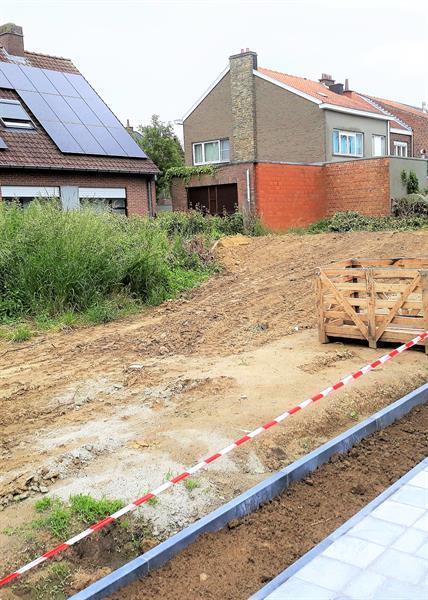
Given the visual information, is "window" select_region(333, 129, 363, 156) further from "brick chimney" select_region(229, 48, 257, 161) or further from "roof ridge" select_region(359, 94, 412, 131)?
"roof ridge" select_region(359, 94, 412, 131)

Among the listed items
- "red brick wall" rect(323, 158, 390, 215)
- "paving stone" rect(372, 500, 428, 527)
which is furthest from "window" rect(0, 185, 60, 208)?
"paving stone" rect(372, 500, 428, 527)

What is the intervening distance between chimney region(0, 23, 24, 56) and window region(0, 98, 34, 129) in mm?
3925

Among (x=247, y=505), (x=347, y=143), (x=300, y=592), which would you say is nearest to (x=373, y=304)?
(x=247, y=505)

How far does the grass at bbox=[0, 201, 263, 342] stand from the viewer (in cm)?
1127

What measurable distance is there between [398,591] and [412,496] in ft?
3.67

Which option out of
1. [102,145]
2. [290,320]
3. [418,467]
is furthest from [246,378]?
[102,145]

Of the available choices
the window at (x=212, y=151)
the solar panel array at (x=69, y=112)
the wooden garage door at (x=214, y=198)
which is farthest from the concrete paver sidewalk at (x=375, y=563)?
the window at (x=212, y=151)

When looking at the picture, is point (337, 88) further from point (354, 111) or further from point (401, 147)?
point (354, 111)

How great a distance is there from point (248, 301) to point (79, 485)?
26.6 ft

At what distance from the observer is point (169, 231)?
18.1 meters

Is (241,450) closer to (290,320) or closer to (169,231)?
(290,320)

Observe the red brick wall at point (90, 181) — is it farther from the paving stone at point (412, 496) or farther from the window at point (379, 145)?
the paving stone at point (412, 496)

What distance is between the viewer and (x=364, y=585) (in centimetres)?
311

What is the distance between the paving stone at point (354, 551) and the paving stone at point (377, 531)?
54mm
